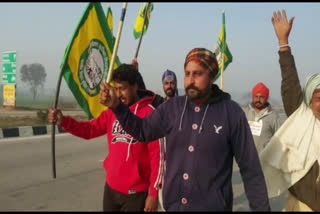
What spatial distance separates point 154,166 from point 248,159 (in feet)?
2.52

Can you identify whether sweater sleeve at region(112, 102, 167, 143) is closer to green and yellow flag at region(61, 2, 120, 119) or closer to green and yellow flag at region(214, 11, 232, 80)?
green and yellow flag at region(61, 2, 120, 119)

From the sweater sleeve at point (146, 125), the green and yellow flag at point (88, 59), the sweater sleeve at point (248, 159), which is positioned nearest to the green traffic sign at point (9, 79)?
the green and yellow flag at point (88, 59)

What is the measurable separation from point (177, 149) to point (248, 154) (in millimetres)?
392

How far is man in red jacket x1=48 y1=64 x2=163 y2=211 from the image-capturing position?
7.59 ft

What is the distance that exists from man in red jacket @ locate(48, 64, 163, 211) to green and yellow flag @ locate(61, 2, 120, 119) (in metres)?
0.35

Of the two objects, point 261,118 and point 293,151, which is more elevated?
point 293,151

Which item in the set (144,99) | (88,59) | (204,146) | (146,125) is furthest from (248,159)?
(88,59)

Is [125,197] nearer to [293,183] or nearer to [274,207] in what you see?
[293,183]

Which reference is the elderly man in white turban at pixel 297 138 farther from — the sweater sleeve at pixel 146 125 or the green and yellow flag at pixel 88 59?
the green and yellow flag at pixel 88 59

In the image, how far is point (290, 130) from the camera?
232cm

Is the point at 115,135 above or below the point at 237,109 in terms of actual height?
below

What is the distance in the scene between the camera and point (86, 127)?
8.30 feet

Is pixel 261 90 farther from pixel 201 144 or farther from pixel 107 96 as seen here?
pixel 107 96

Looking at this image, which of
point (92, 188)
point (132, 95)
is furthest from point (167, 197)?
point (92, 188)
